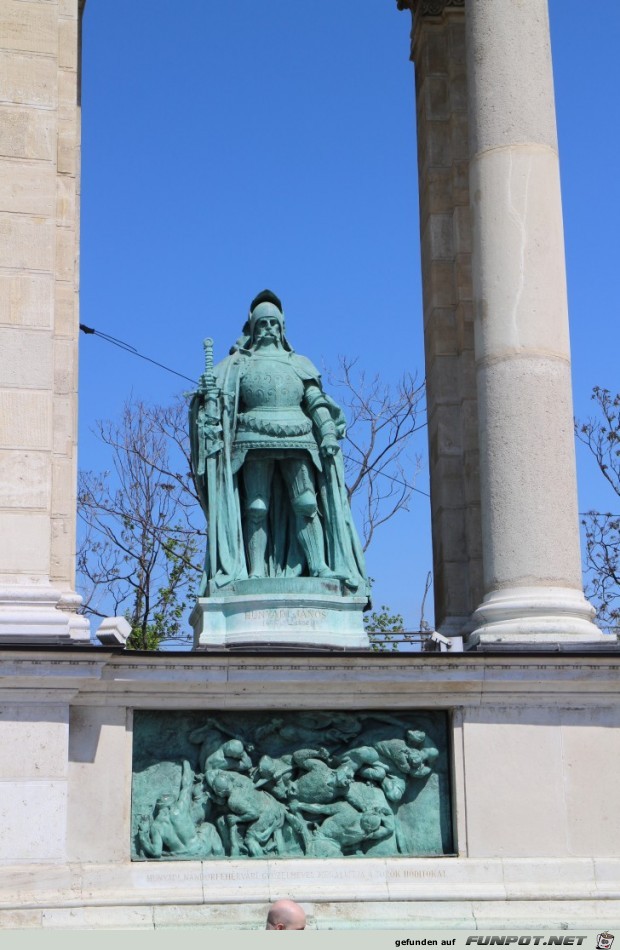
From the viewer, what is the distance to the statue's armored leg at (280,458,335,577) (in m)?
21.8

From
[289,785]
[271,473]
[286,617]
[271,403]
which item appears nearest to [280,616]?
[286,617]

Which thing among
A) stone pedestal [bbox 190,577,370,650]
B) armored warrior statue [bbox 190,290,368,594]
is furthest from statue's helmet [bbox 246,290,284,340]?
stone pedestal [bbox 190,577,370,650]

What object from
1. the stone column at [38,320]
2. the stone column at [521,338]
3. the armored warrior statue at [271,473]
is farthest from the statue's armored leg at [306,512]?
the stone column at [38,320]

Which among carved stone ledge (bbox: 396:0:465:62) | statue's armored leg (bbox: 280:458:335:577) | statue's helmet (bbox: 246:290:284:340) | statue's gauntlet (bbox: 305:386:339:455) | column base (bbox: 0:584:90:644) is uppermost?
carved stone ledge (bbox: 396:0:465:62)

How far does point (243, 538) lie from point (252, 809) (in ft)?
13.9

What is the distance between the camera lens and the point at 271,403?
22.1m

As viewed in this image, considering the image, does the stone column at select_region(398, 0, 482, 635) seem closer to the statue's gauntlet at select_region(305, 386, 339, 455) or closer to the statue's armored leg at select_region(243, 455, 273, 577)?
the statue's gauntlet at select_region(305, 386, 339, 455)

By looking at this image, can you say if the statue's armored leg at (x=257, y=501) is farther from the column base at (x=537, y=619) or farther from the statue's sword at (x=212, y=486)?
the column base at (x=537, y=619)

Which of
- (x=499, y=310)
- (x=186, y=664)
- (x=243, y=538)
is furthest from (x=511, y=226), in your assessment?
(x=186, y=664)

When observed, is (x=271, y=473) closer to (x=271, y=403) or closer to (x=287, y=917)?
(x=271, y=403)

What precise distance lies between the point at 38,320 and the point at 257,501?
13.2 feet

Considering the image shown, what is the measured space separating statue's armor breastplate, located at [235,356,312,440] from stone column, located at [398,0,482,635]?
3.21m

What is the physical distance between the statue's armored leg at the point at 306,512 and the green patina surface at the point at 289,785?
2.65m

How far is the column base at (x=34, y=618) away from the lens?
1884 centimetres
